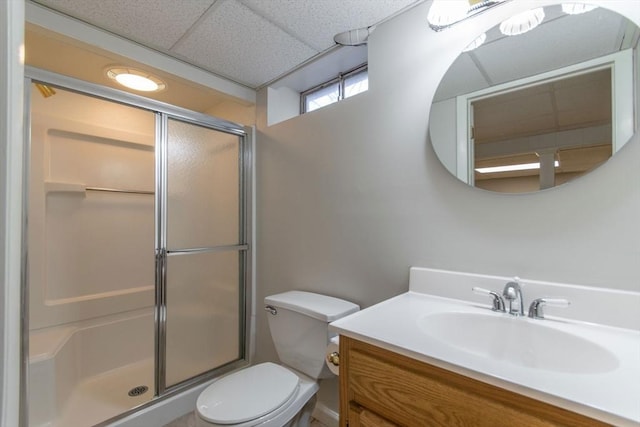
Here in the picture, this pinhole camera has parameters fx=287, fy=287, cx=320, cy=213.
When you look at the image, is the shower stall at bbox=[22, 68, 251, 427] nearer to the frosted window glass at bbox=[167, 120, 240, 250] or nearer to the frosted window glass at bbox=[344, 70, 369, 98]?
the frosted window glass at bbox=[167, 120, 240, 250]

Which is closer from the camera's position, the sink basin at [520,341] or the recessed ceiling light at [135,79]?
the sink basin at [520,341]

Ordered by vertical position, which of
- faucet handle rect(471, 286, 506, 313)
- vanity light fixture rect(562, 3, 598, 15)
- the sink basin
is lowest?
the sink basin

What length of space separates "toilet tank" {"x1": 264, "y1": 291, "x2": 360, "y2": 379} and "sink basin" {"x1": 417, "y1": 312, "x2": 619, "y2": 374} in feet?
1.73

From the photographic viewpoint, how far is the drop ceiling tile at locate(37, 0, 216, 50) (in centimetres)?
133

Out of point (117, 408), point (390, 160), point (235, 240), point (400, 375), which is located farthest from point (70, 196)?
point (400, 375)

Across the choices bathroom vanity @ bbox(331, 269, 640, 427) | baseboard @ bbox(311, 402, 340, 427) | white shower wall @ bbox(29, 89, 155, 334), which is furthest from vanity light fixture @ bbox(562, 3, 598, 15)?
white shower wall @ bbox(29, 89, 155, 334)

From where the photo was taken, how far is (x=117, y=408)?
1.80 meters

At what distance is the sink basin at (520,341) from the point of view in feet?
2.63

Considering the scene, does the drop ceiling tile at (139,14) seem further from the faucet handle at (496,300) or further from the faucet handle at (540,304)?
the faucet handle at (540,304)

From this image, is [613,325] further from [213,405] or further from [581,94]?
[213,405]

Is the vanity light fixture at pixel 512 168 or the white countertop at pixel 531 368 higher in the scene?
the vanity light fixture at pixel 512 168

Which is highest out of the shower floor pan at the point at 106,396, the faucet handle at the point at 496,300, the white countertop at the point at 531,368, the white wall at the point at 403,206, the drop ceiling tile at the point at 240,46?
the drop ceiling tile at the point at 240,46

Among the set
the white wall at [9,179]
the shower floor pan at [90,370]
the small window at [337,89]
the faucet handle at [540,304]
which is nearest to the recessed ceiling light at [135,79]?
the small window at [337,89]

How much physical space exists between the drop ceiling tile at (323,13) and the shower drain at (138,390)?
2.50 metres
